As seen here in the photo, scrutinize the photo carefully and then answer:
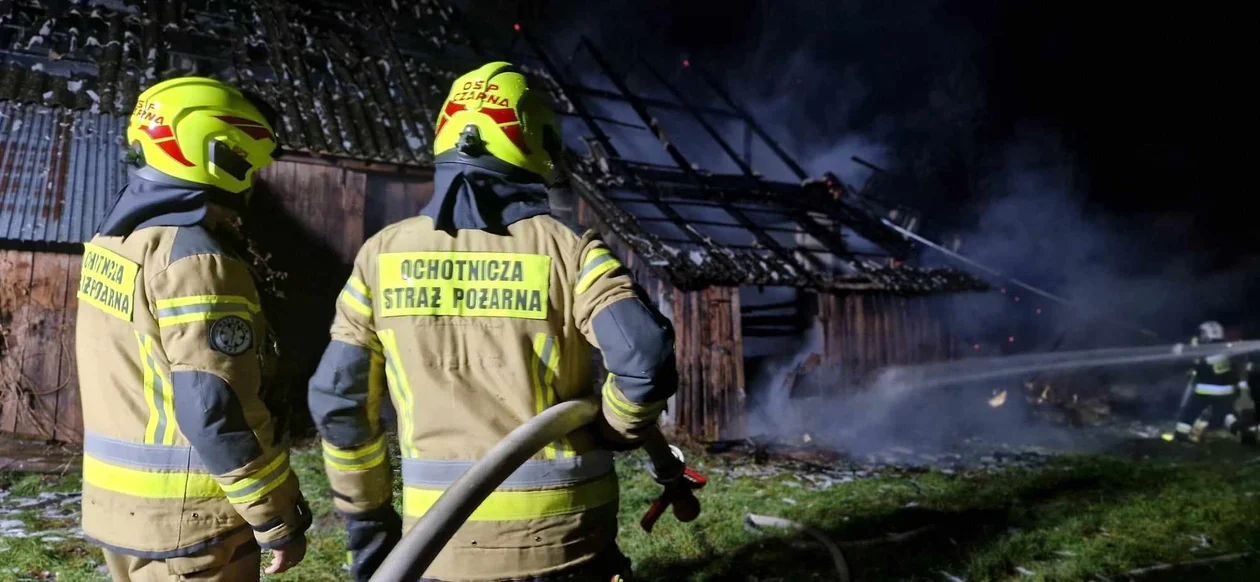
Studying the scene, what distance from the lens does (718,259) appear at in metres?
7.96

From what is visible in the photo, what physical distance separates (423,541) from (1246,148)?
41.9ft

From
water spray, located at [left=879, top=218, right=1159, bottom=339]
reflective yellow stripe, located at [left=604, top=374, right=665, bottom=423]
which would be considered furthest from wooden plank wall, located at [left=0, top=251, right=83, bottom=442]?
water spray, located at [left=879, top=218, right=1159, bottom=339]

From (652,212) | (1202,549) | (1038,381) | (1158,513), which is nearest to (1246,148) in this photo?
(1038,381)

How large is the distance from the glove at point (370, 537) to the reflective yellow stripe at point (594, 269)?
99cm

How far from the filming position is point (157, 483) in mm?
1911

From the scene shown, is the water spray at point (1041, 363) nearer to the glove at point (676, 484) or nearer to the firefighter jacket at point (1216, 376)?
the firefighter jacket at point (1216, 376)

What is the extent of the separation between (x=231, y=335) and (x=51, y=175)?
13.0 feet

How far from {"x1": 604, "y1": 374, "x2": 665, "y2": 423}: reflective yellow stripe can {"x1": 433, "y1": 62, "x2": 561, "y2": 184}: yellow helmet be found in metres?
0.71

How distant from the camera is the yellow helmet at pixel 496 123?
1.86 metres

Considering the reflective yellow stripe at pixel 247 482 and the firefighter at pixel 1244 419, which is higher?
the reflective yellow stripe at pixel 247 482

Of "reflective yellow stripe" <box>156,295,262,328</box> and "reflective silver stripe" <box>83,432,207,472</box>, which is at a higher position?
"reflective yellow stripe" <box>156,295,262,328</box>

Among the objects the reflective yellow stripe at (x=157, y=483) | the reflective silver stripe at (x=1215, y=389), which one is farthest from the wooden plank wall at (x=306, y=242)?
the reflective silver stripe at (x=1215, y=389)

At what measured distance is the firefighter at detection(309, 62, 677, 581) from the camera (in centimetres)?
172

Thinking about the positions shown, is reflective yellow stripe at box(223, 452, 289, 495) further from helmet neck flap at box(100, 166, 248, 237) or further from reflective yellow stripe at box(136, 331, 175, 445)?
helmet neck flap at box(100, 166, 248, 237)
